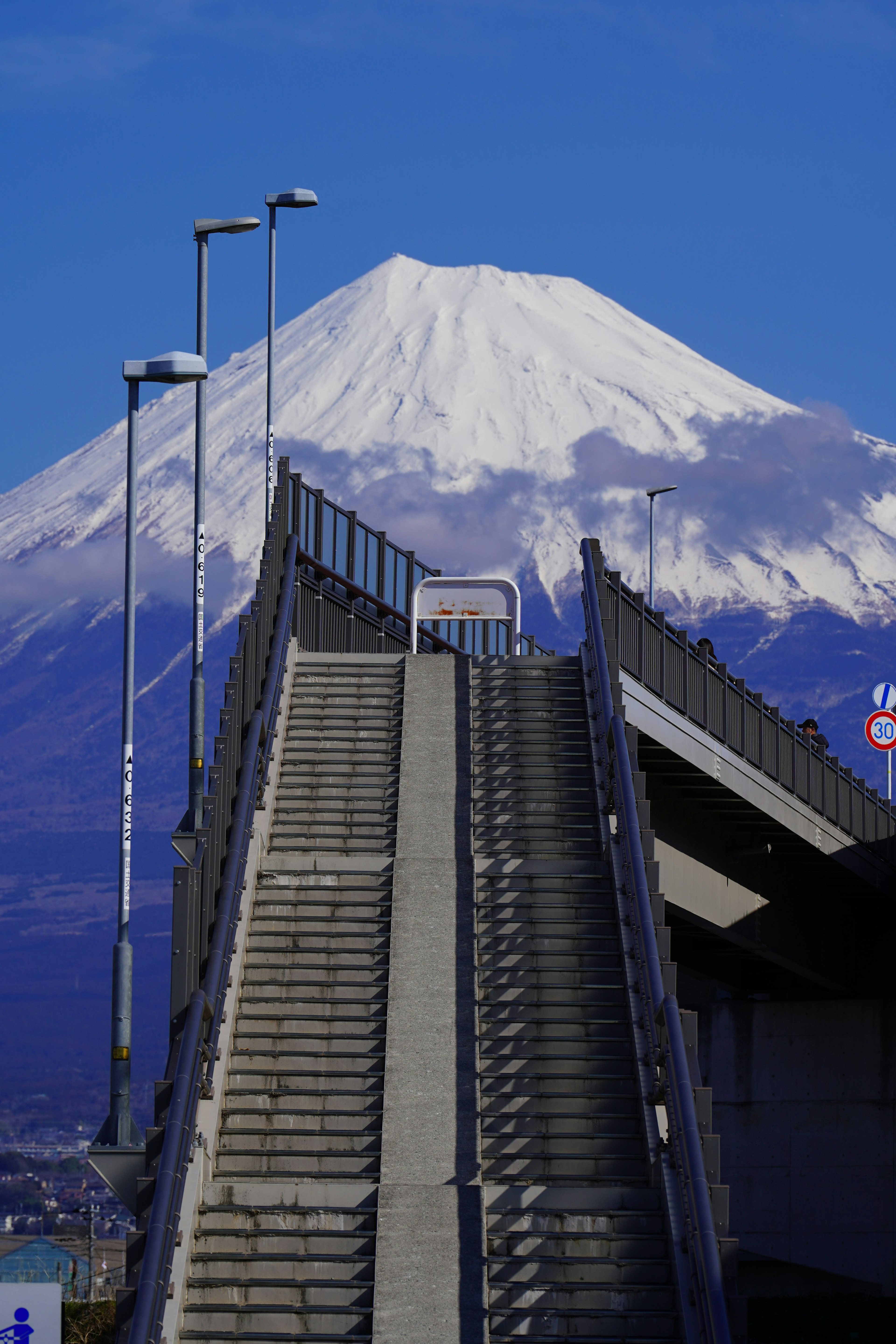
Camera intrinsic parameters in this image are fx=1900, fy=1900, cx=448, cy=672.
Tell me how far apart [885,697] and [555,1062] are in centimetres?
2018

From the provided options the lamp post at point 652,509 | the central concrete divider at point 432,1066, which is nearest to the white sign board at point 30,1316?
the central concrete divider at point 432,1066

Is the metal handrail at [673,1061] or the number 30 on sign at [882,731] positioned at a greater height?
the number 30 on sign at [882,731]

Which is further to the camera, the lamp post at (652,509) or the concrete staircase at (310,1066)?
the lamp post at (652,509)

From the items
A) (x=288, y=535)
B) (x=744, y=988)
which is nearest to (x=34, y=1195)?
(x=744, y=988)

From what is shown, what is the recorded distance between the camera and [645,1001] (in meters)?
16.7

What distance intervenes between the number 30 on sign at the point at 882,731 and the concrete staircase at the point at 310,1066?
1417 centimetres

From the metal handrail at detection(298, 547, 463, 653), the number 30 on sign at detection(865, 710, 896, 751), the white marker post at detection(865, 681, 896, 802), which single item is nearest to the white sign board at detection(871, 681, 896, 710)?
the white marker post at detection(865, 681, 896, 802)

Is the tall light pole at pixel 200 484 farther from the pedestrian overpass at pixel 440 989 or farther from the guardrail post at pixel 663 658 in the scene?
the guardrail post at pixel 663 658

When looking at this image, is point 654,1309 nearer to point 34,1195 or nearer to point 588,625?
point 588,625

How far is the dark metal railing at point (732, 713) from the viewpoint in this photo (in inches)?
986

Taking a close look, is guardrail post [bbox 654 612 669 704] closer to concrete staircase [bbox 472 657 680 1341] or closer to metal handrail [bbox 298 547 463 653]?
metal handrail [bbox 298 547 463 653]

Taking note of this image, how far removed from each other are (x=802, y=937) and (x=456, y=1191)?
807 inches

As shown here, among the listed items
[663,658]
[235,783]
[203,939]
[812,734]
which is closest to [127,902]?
[203,939]

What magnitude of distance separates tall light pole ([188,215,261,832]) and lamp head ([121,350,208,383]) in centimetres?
239
